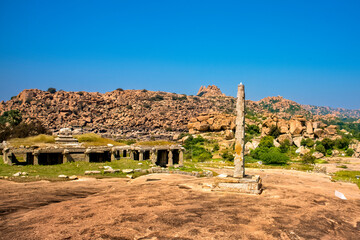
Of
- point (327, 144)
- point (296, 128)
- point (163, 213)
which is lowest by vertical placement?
point (163, 213)

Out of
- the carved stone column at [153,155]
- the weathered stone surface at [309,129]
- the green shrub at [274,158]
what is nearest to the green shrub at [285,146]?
the weathered stone surface at [309,129]

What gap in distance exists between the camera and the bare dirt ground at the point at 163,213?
8688 mm

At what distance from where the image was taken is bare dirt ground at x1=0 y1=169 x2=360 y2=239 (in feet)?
28.5

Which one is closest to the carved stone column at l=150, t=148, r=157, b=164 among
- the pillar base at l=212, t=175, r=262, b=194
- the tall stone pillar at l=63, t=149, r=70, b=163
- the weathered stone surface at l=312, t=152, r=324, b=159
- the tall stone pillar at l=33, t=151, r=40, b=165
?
the tall stone pillar at l=63, t=149, r=70, b=163

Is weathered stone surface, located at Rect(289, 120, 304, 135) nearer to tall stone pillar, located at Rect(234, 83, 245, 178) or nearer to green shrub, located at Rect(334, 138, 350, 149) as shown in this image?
green shrub, located at Rect(334, 138, 350, 149)

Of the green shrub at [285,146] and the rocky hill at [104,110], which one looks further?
the rocky hill at [104,110]

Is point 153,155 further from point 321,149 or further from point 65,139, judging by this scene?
point 321,149

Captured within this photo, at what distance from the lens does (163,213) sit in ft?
34.8

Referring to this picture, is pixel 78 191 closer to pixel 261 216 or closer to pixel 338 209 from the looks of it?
pixel 261 216

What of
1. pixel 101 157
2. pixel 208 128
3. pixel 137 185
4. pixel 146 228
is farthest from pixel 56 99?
pixel 146 228

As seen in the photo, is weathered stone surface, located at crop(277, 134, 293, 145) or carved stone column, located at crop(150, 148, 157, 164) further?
weathered stone surface, located at crop(277, 134, 293, 145)

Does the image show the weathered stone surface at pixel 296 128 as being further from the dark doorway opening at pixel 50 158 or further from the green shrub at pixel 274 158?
the dark doorway opening at pixel 50 158

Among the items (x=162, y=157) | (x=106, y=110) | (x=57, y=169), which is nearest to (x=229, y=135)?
(x=162, y=157)

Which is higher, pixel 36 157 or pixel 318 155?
pixel 36 157
